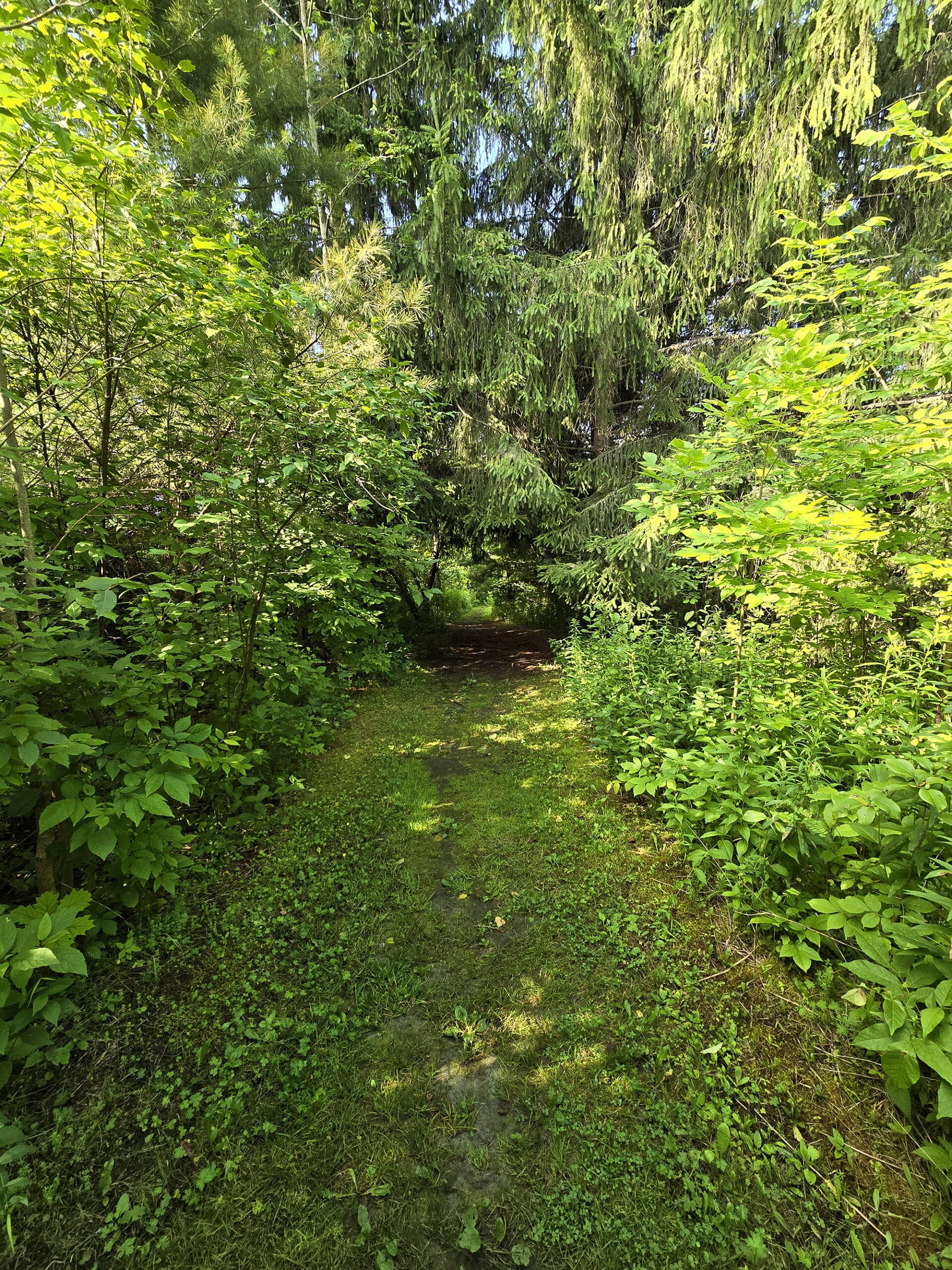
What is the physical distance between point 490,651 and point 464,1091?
819cm

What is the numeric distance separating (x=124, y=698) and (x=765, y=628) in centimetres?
405

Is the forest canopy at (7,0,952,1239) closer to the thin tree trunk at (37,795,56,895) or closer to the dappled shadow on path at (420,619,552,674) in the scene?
the thin tree trunk at (37,795,56,895)

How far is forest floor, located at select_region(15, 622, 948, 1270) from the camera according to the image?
1.50 m

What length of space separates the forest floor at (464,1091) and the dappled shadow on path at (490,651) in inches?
213

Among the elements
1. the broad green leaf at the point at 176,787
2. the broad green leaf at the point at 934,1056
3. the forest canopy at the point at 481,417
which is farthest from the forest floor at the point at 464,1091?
the broad green leaf at the point at 176,787

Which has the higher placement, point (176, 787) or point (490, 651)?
point (176, 787)

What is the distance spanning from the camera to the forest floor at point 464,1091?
1.50 m

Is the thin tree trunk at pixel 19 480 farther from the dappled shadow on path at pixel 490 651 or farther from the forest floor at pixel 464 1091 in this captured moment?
the dappled shadow on path at pixel 490 651

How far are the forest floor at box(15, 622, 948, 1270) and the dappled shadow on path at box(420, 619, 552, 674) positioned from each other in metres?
5.42

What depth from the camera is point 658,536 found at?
6055mm

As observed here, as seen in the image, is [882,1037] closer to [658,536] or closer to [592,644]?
[592,644]

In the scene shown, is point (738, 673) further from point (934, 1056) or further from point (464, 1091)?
point (464, 1091)

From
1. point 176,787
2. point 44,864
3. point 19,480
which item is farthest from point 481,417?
point 44,864

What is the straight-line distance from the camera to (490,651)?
9969 millimetres
